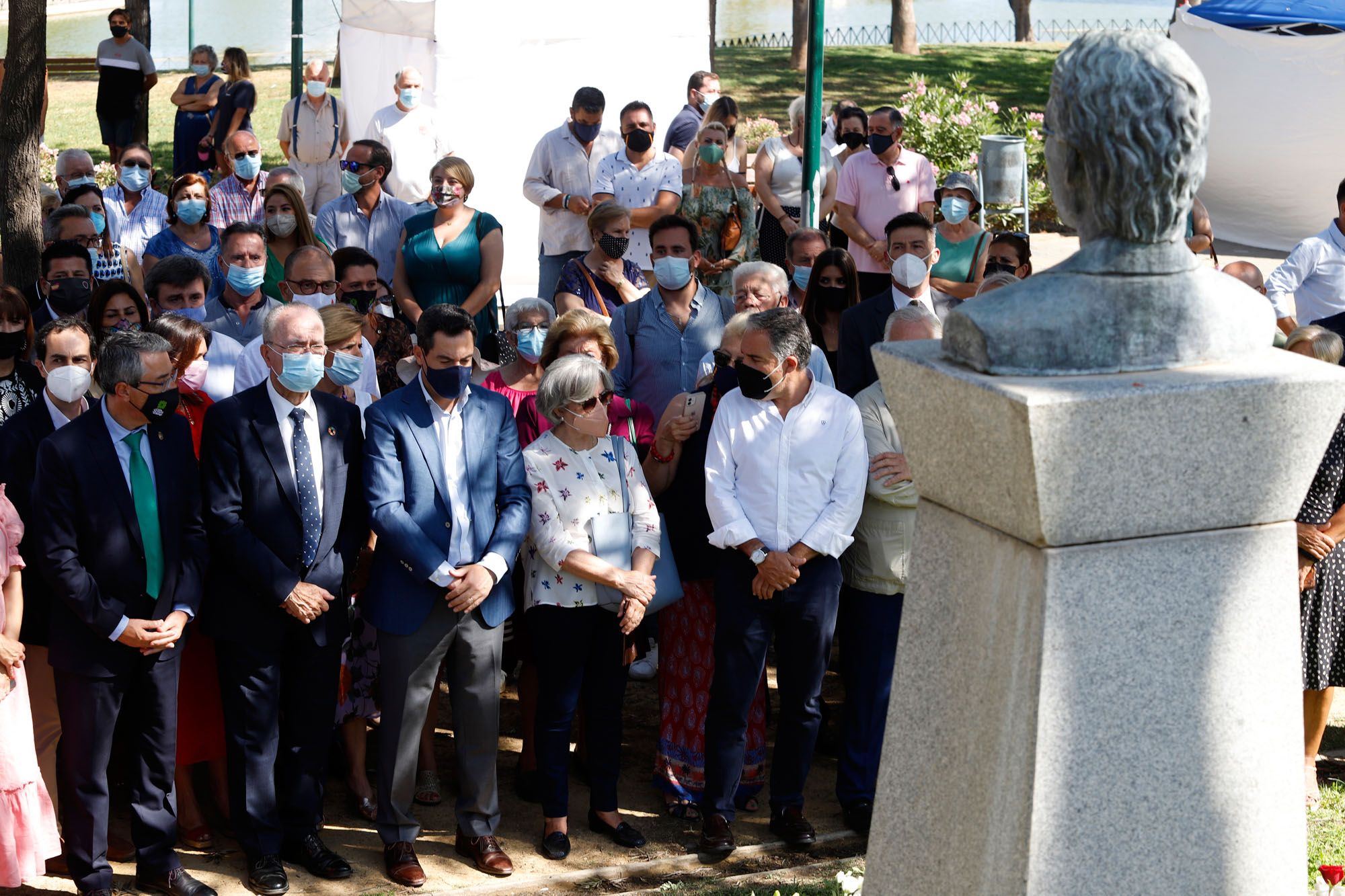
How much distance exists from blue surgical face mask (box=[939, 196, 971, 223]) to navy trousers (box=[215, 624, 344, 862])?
488cm

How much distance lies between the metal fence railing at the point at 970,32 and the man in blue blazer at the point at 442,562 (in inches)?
1185

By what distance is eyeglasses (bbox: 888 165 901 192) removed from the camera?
10.1 meters

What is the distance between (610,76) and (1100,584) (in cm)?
1045

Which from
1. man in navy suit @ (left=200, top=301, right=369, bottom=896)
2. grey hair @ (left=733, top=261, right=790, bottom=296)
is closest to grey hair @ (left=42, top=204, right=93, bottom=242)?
man in navy suit @ (left=200, top=301, right=369, bottom=896)

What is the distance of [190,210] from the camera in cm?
872

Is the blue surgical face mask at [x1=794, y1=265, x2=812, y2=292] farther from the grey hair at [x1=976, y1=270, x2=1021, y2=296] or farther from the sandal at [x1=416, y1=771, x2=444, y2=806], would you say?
the sandal at [x1=416, y1=771, x2=444, y2=806]

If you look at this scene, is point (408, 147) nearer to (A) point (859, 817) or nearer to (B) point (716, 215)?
(B) point (716, 215)

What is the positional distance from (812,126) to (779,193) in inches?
31.9

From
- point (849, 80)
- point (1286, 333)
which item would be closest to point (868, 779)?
point (1286, 333)

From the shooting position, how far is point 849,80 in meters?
26.5

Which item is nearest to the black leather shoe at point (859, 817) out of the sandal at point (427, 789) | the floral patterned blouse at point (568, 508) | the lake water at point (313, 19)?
the floral patterned blouse at point (568, 508)

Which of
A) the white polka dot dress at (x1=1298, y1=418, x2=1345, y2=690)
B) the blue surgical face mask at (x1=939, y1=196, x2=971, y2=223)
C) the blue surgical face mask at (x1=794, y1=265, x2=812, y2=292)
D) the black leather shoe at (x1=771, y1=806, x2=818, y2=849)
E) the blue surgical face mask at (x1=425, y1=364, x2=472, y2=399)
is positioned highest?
the blue surgical face mask at (x1=939, y1=196, x2=971, y2=223)

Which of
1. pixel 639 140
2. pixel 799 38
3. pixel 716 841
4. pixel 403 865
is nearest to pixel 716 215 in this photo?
pixel 639 140

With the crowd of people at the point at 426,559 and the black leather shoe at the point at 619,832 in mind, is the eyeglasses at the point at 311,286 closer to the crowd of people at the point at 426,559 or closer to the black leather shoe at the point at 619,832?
the crowd of people at the point at 426,559
